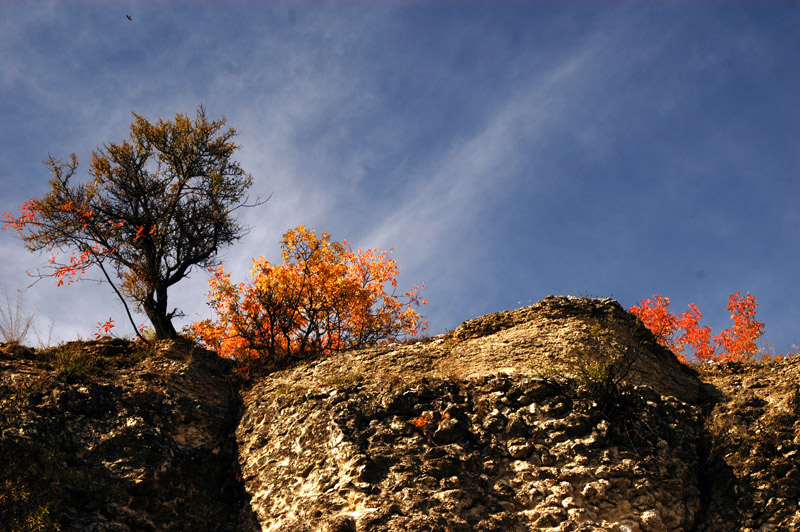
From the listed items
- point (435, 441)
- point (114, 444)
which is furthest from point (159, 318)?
point (435, 441)

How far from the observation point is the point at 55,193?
22.0 m

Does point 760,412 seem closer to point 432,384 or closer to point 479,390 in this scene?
point 479,390

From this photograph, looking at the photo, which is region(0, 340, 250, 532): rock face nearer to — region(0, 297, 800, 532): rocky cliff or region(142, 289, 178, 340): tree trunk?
region(0, 297, 800, 532): rocky cliff

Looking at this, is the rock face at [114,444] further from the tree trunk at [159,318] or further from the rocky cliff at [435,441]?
the tree trunk at [159,318]

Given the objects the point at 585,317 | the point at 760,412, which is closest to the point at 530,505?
the point at 760,412

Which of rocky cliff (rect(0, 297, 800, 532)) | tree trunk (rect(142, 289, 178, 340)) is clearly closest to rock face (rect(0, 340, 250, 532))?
rocky cliff (rect(0, 297, 800, 532))

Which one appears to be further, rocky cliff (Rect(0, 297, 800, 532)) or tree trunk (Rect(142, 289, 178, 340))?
tree trunk (Rect(142, 289, 178, 340))

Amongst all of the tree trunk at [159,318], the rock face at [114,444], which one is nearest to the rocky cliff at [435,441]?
the rock face at [114,444]

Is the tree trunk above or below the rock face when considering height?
above

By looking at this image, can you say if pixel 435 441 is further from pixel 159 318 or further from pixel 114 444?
pixel 159 318

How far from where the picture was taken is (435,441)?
12.6 m

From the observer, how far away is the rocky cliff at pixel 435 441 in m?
10.9

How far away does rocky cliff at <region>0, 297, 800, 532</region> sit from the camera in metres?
10.9

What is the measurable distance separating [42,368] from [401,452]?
31.4ft
